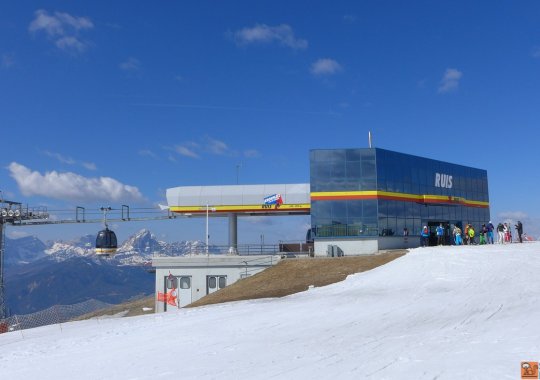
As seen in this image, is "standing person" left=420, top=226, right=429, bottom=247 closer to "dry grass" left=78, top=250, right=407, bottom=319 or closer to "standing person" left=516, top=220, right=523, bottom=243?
"dry grass" left=78, top=250, right=407, bottom=319

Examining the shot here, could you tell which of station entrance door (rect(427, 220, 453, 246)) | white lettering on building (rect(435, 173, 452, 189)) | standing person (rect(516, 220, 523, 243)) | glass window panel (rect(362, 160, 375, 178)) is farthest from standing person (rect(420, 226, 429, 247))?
standing person (rect(516, 220, 523, 243))

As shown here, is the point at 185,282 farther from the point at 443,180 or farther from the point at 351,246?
the point at 443,180

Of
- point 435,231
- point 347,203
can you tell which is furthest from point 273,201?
point 435,231

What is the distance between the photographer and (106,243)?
44156 millimetres

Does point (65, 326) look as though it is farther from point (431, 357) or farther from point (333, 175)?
point (333, 175)

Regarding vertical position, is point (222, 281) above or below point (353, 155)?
below

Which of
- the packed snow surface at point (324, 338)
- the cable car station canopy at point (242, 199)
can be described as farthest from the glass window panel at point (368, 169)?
the packed snow surface at point (324, 338)

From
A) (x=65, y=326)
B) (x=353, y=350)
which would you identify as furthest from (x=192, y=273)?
(x=353, y=350)

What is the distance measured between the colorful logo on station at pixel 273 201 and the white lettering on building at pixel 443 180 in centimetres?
1336

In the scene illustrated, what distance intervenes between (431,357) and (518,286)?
1157 centimetres

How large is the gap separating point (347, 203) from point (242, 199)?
857 centimetres

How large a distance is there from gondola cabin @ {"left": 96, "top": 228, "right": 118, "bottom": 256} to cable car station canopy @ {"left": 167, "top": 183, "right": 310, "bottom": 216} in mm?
8097

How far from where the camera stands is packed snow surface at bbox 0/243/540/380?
9.90m

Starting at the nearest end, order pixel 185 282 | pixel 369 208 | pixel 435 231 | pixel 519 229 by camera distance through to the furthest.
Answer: pixel 185 282 → pixel 369 208 → pixel 519 229 → pixel 435 231
